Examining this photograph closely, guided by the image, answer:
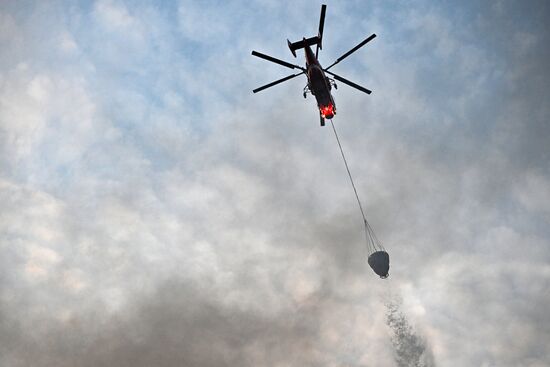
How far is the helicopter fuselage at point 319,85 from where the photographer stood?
24.4 m

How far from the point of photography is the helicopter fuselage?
2439 centimetres

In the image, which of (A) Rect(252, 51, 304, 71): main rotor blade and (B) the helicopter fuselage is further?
(B) the helicopter fuselage

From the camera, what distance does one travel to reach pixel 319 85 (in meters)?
24.5

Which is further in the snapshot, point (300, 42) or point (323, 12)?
point (300, 42)

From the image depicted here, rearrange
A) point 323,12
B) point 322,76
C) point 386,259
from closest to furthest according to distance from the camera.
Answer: point 323,12 < point 322,76 < point 386,259

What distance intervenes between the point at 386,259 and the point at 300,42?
1526 centimetres

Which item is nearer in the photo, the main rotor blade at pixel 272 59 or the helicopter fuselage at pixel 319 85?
the main rotor blade at pixel 272 59

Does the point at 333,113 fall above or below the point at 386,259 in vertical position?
above

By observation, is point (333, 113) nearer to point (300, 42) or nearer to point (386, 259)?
point (300, 42)

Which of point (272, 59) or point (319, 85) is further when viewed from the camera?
point (319, 85)

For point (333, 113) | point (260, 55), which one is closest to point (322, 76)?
point (333, 113)

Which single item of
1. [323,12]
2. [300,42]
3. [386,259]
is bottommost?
[386,259]

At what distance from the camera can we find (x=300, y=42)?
25.7 meters

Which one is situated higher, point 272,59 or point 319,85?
point 272,59
